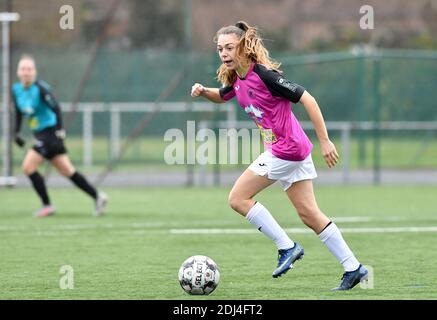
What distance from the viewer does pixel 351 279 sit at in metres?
8.00

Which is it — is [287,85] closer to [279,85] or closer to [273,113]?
[279,85]

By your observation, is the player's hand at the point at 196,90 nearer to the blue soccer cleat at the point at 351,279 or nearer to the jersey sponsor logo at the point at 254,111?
the jersey sponsor logo at the point at 254,111

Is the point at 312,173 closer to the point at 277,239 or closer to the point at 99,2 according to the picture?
the point at 277,239

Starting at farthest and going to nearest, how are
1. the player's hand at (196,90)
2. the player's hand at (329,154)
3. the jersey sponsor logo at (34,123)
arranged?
the jersey sponsor logo at (34,123), the player's hand at (196,90), the player's hand at (329,154)

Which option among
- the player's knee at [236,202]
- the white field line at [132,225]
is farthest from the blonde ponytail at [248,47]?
the white field line at [132,225]

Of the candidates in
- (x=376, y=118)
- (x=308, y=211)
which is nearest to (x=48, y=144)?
(x=308, y=211)

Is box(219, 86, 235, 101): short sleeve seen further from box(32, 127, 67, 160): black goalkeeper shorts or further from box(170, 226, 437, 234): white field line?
box(32, 127, 67, 160): black goalkeeper shorts

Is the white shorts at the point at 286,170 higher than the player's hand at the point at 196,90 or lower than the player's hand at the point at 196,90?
lower

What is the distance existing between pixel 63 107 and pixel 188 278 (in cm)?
1737

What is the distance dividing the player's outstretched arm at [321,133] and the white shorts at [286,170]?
Answer: 44 centimetres

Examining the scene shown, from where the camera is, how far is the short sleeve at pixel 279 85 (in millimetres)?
8055
